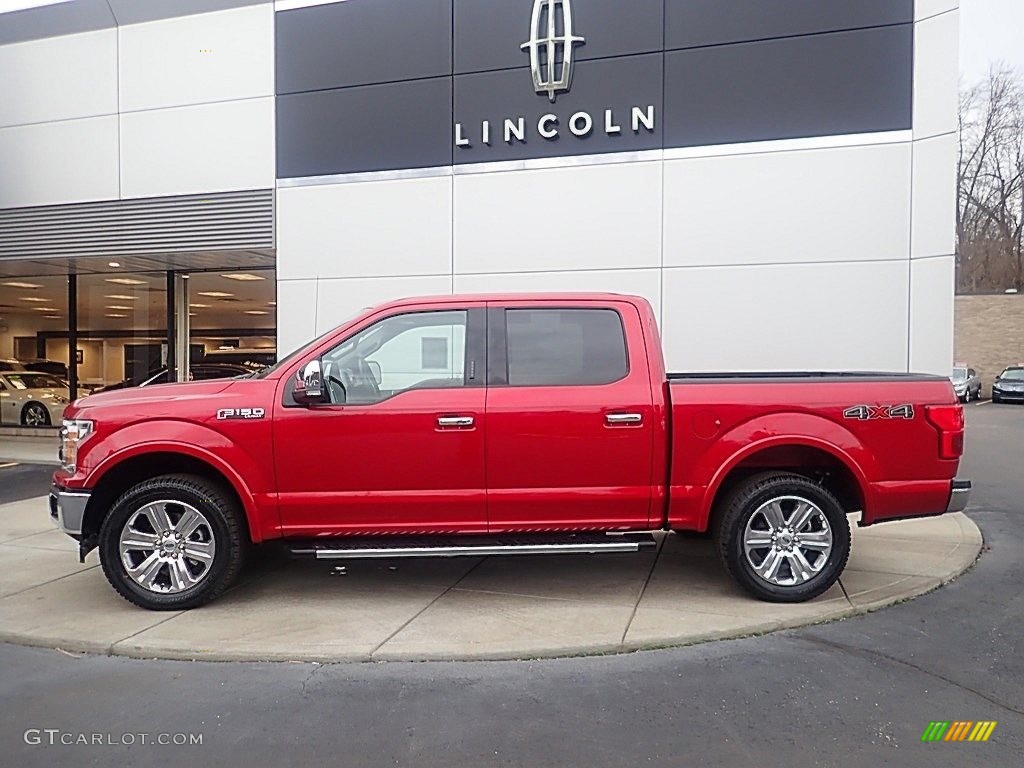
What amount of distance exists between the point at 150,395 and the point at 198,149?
7.34 m

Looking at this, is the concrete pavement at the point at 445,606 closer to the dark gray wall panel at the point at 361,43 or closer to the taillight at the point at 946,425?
the taillight at the point at 946,425

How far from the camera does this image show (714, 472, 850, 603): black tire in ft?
17.7

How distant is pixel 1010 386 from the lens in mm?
31344

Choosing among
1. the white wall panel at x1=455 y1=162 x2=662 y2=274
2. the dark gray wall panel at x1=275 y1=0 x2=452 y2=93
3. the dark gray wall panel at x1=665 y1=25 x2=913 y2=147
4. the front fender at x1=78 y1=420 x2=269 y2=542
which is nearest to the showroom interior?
the dark gray wall panel at x1=275 y1=0 x2=452 y2=93

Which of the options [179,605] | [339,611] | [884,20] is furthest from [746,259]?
[179,605]

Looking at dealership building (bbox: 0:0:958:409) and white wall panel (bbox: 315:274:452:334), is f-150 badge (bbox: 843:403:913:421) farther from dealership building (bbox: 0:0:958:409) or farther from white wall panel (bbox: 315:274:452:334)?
white wall panel (bbox: 315:274:452:334)

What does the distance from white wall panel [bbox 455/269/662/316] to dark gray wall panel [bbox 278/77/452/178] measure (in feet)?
5.35

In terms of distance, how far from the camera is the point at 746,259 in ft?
32.0

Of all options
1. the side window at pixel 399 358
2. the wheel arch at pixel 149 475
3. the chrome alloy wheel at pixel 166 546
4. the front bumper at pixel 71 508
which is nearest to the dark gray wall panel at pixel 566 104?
the side window at pixel 399 358

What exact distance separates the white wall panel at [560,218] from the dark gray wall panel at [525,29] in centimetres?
143

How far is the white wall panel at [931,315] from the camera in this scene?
29.7ft


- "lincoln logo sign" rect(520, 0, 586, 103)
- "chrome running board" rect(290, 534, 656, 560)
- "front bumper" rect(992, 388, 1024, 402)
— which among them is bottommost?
"front bumper" rect(992, 388, 1024, 402)

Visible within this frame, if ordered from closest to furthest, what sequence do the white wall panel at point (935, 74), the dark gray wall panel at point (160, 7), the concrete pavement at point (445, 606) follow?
the concrete pavement at point (445, 606)
the white wall panel at point (935, 74)
the dark gray wall panel at point (160, 7)

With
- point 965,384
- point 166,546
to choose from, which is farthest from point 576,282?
point 965,384
